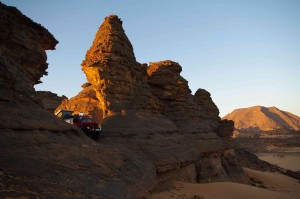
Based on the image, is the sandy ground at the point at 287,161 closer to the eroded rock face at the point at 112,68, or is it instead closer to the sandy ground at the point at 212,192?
the sandy ground at the point at 212,192

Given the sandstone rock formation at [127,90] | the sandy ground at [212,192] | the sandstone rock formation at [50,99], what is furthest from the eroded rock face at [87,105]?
the sandstone rock formation at [50,99]

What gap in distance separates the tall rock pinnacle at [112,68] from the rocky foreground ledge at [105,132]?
2.8 inches

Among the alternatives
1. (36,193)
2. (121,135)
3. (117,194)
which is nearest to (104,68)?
(121,135)

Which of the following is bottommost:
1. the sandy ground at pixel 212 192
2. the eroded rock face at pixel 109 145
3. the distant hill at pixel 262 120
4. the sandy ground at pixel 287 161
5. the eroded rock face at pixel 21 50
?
the sandy ground at pixel 287 161

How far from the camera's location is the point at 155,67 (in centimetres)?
2284

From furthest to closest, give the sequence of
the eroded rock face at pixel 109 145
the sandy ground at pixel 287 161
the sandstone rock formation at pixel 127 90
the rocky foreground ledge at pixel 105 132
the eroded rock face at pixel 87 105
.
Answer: the sandy ground at pixel 287 161, the eroded rock face at pixel 87 105, the sandstone rock formation at pixel 127 90, the rocky foreground ledge at pixel 105 132, the eroded rock face at pixel 109 145

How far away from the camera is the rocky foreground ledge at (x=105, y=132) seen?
6234mm

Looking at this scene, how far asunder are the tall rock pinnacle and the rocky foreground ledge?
0.24ft

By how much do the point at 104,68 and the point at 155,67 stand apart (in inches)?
333

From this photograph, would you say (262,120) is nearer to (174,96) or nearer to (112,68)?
(174,96)

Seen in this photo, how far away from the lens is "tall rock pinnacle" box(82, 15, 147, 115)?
15422mm

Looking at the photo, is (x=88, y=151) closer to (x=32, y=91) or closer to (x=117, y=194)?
(x=117, y=194)

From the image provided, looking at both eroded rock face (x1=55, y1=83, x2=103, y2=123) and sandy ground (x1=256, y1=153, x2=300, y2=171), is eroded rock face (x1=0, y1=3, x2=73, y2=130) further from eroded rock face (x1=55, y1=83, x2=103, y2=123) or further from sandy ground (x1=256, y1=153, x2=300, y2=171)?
sandy ground (x1=256, y1=153, x2=300, y2=171)

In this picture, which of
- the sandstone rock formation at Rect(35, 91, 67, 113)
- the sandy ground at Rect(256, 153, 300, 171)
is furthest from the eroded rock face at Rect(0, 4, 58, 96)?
the sandy ground at Rect(256, 153, 300, 171)
